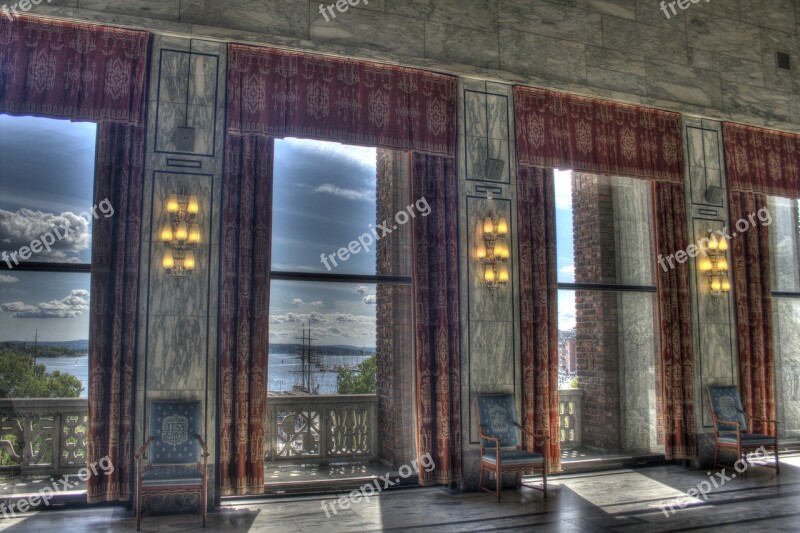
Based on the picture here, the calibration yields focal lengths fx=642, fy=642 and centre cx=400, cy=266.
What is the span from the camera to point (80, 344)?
6551 millimetres

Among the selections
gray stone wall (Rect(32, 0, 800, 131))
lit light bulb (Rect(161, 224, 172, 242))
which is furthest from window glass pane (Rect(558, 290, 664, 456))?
lit light bulb (Rect(161, 224, 172, 242))

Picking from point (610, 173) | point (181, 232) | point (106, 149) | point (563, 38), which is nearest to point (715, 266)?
point (610, 173)

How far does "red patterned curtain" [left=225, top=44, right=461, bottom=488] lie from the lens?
231 inches

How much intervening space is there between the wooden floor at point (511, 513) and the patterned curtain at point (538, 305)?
744mm

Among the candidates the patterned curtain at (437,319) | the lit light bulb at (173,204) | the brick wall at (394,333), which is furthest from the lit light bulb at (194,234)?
the brick wall at (394,333)

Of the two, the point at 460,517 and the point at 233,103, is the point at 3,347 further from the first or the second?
the point at 460,517

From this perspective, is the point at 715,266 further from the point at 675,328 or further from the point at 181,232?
the point at 181,232

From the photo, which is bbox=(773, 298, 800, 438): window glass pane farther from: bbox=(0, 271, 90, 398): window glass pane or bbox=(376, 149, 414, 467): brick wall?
bbox=(0, 271, 90, 398): window glass pane

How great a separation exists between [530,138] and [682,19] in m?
2.87

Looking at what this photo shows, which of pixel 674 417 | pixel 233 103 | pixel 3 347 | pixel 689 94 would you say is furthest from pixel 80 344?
pixel 689 94

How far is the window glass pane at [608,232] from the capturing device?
29.1ft

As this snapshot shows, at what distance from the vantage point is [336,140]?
6.38 metres

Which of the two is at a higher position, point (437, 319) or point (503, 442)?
point (437, 319)

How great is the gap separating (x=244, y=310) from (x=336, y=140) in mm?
1897
